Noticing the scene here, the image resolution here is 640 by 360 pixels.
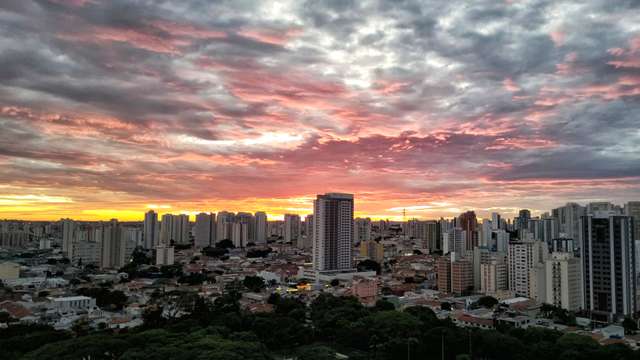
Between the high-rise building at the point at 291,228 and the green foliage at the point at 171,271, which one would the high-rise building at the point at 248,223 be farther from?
the green foliage at the point at 171,271

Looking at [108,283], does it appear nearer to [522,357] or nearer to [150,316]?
[150,316]

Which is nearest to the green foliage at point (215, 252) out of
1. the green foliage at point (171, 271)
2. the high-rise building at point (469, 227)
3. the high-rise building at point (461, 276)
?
the green foliage at point (171, 271)

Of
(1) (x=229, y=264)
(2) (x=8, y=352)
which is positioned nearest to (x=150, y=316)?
(2) (x=8, y=352)

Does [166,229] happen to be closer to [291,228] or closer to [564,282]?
[291,228]

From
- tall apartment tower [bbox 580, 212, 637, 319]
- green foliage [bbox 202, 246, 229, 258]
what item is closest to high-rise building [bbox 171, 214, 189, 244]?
green foliage [bbox 202, 246, 229, 258]

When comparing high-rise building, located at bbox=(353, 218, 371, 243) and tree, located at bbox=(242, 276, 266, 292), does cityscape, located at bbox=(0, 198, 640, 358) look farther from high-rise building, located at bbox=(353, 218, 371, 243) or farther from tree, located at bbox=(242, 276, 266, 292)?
high-rise building, located at bbox=(353, 218, 371, 243)

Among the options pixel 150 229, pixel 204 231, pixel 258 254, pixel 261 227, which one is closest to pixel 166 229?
pixel 150 229
